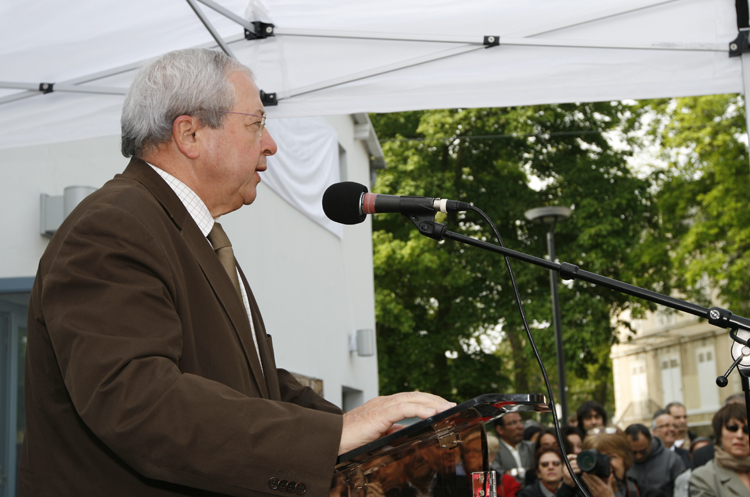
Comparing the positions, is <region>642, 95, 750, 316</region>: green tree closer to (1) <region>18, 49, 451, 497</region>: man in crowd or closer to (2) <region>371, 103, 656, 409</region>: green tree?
(2) <region>371, 103, 656, 409</region>: green tree

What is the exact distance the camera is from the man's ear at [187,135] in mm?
2045

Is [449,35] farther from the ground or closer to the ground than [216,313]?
farther from the ground

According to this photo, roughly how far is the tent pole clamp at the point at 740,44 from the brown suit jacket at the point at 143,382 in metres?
2.48

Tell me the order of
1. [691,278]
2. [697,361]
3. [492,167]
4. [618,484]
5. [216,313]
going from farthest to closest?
1. [697,361]
2. [492,167]
3. [691,278]
4. [618,484]
5. [216,313]

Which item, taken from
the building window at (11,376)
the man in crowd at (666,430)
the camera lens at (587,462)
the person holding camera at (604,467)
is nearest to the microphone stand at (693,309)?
the person holding camera at (604,467)

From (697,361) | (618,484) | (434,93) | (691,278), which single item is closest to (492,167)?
(691,278)

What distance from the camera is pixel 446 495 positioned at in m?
1.55

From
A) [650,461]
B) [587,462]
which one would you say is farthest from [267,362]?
[650,461]

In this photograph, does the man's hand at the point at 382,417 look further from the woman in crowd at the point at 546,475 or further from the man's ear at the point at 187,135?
the woman in crowd at the point at 546,475

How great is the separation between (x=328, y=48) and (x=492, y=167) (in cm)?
1608

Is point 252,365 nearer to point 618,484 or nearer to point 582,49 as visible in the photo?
point 582,49

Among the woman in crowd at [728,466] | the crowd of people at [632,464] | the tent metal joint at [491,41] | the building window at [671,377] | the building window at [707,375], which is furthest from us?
the building window at [671,377]

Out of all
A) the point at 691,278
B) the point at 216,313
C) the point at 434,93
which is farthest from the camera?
the point at 691,278

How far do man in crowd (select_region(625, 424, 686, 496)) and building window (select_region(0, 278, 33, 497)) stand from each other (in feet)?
15.9
